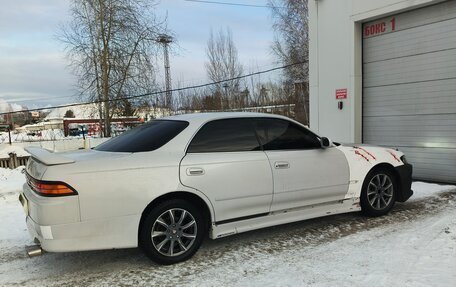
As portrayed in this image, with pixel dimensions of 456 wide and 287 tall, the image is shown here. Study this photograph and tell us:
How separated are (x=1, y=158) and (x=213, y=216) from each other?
12.0 metres

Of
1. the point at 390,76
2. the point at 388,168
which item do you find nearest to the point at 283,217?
the point at 388,168

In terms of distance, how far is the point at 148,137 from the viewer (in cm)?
465

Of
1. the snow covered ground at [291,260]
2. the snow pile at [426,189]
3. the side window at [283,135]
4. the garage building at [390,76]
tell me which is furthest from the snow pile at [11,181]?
the garage building at [390,76]

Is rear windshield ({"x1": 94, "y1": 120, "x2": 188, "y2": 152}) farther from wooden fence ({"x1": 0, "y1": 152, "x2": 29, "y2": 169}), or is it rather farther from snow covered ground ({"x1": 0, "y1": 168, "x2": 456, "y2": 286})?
wooden fence ({"x1": 0, "y1": 152, "x2": 29, "y2": 169})

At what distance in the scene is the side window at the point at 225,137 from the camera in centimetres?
459

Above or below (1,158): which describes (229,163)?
above

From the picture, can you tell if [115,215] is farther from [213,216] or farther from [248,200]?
[248,200]

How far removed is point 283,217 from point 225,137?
3.98ft

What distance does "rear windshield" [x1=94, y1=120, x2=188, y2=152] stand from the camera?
14.7 ft

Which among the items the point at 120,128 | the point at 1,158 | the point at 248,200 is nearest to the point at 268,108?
the point at 120,128

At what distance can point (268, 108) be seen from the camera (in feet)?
90.4

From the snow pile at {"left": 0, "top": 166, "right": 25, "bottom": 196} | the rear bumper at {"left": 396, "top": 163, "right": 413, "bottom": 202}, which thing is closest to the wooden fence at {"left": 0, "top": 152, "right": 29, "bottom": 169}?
the snow pile at {"left": 0, "top": 166, "right": 25, "bottom": 196}

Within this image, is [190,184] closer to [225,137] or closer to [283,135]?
[225,137]

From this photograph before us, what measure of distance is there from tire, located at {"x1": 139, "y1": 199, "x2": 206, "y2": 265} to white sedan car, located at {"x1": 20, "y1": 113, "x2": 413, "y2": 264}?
0.01m
